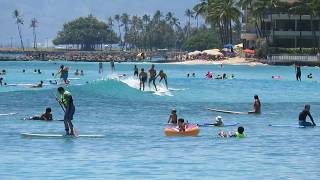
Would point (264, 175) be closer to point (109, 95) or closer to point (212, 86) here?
point (109, 95)

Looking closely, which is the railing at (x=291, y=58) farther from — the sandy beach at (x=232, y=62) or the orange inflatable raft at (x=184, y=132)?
the orange inflatable raft at (x=184, y=132)

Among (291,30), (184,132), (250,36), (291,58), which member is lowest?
(184,132)

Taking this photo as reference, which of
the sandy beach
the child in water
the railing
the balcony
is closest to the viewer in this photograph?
the child in water

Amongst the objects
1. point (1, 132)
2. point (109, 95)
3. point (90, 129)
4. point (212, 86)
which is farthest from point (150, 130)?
point (212, 86)

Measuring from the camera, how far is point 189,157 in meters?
26.2

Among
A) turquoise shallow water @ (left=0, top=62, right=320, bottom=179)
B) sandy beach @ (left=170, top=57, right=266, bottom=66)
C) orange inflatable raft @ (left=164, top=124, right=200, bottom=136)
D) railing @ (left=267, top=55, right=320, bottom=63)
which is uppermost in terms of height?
railing @ (left=267, top=55, right=320, bottom=63)

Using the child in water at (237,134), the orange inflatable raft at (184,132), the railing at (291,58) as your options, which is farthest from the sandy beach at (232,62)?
the child in water at (237,134)

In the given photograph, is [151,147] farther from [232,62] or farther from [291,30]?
[232,62]

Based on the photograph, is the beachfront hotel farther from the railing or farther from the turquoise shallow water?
the turquoise shallow water

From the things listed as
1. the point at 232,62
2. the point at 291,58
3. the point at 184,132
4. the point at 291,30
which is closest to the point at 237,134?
the point at 184,132

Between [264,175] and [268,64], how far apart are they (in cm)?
11839

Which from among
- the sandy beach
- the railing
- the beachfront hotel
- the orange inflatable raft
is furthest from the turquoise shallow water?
the sandy beach

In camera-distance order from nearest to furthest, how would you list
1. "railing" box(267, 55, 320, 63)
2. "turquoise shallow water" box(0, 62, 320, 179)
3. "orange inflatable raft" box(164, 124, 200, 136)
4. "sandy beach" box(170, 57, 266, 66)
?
"turquoise shallow water" box(0, 62, 320, 179) < "orange inflatable raft" box(164, 124, 200, 136) < "railing" box(267, 55, 320, 63) < "sandy beach" box(170, 57, 266, 66)

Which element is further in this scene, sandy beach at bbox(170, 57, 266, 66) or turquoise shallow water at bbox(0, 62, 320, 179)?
sandy beach at bbox(170, 57, 266, 66)
